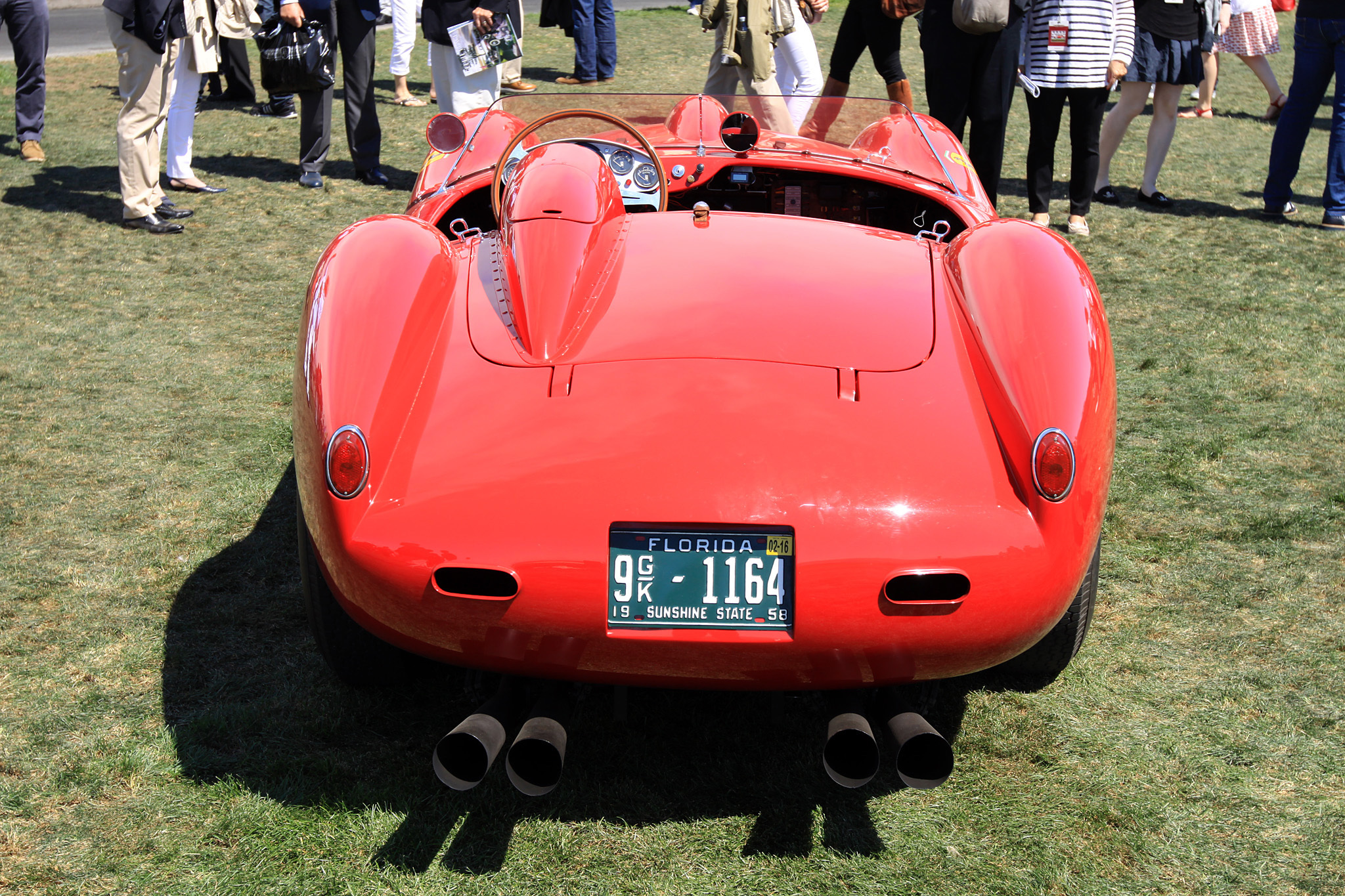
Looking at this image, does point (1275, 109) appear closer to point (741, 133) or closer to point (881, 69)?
point (881, 69)

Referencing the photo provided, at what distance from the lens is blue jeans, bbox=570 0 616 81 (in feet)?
38.9

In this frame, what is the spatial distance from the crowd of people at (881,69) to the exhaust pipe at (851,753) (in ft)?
16.3

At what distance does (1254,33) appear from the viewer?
11.0 metres

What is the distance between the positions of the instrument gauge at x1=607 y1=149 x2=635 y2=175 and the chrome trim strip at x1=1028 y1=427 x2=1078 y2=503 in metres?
1.78

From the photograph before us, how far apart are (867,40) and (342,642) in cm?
626

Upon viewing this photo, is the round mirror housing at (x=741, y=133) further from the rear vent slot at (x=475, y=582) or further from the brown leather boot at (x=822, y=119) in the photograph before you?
the rear vent slot at (x=475, y=582)

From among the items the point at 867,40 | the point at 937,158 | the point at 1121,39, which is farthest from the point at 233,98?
the point at 937,158

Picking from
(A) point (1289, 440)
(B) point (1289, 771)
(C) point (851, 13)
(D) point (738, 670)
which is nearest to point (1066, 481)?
(D) point (738, 670)

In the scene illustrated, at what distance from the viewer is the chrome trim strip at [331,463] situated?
2.20m

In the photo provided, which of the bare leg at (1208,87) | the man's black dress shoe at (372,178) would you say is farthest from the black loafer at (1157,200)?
the man's black dress shoe at (372,178)

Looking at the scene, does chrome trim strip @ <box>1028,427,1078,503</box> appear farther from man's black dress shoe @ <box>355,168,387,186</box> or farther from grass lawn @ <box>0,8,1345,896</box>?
man's black dress shoe @ <box>355,168,387,186</box>

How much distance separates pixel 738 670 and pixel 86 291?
5003mm

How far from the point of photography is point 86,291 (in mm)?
5875

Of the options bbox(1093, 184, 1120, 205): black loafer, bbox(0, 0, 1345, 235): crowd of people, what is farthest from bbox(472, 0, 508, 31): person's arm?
bbox(1093, 184, 1120, 205): black loafer
